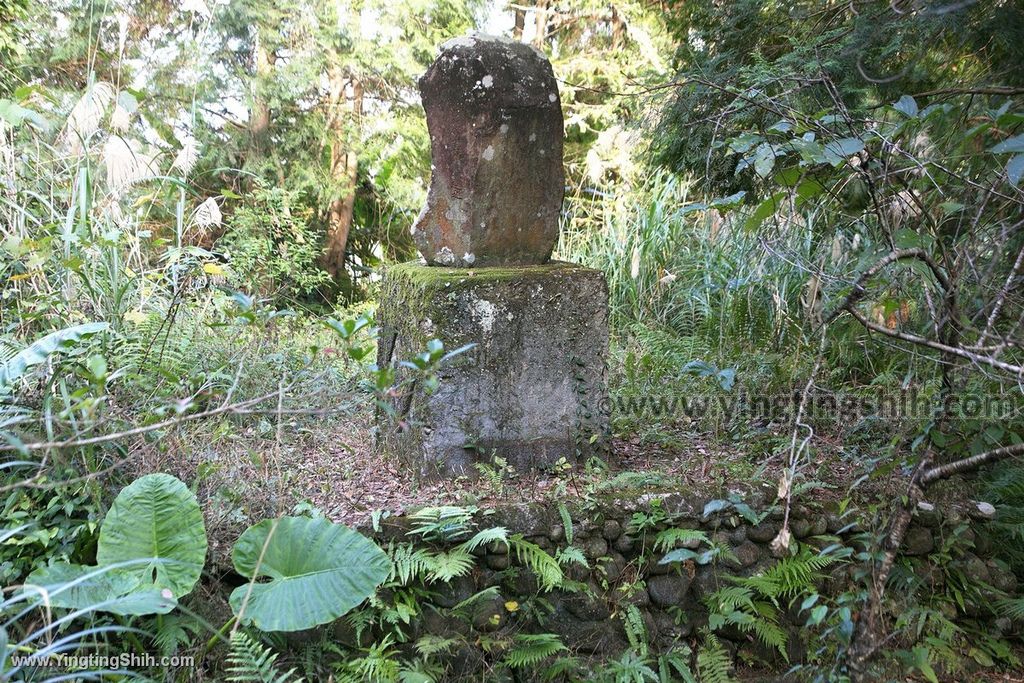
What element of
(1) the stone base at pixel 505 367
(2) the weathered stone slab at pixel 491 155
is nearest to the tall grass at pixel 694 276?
(2) the weathered stone slab at pixel 491 155

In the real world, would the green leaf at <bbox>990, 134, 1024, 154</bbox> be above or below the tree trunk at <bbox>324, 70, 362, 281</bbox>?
below

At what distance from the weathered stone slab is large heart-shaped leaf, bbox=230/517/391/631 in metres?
1.46

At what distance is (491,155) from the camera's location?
3.58 metres

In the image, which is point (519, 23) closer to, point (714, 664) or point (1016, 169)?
point (1016, 169)

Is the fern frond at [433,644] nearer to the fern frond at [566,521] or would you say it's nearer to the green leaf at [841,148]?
the fern frond at [566,521]

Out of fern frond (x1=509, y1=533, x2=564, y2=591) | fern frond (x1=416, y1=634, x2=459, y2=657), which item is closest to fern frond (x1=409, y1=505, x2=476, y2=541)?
fern frond (x1=509, y1=533, x2=564, y2=591)

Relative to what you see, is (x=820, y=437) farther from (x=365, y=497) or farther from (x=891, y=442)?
(x=365, y=497)

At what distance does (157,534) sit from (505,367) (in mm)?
1509

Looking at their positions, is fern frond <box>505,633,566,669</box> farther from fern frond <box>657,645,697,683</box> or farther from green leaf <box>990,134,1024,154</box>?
green leaf <box>990,134,1024,154</box>

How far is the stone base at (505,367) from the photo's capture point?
337 cm

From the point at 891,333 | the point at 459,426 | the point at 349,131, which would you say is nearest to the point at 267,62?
the point at 349,131

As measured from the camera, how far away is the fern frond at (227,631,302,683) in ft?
8.13

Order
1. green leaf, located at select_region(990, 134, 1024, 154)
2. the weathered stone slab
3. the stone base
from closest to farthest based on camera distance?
green leaf, located at select_region(990, 134, 1024, 154)
the stone base
the weathered stone slab

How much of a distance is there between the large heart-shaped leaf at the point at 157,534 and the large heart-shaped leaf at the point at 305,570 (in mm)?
167
